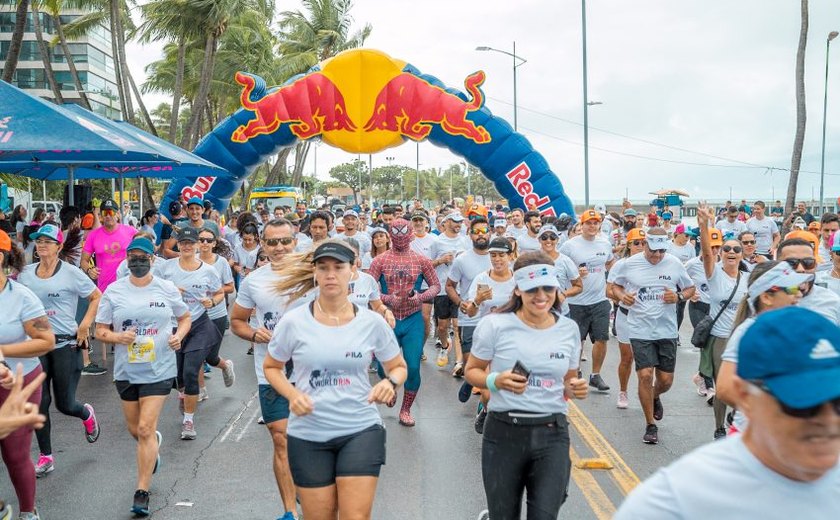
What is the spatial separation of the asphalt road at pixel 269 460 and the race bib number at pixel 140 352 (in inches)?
40.4

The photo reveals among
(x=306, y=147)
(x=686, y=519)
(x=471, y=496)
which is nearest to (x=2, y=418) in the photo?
(x=686, y=519)

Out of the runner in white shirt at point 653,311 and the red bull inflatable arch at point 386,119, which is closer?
the runner in white shirt at point 653,311

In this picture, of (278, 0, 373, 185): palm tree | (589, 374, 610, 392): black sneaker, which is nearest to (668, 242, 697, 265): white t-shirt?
(589, 374, 610, 392): black sneaker

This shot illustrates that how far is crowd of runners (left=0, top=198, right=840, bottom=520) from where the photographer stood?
190cm

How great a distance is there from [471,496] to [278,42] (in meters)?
44.4

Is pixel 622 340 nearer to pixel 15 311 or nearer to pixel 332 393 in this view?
pixel 332 393

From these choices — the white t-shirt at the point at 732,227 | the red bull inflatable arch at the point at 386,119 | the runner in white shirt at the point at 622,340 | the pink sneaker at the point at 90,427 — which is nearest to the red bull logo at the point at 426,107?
the red bull inflatable arch at the point at 386,119

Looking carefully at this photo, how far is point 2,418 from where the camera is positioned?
3.35 meters

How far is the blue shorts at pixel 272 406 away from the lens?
559 centimetres

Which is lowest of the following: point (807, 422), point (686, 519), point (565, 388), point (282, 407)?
point (282, 407)

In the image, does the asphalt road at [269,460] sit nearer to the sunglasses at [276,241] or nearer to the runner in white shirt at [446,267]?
the runner in white shirt at [446,267]

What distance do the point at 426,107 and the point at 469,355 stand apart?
522 inches

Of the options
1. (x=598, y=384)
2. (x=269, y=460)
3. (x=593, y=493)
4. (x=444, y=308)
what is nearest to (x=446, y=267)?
(x=444, y=308)

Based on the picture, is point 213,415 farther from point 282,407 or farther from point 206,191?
point 206,191
